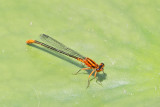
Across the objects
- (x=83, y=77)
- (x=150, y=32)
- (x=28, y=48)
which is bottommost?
(x=83, y=77)

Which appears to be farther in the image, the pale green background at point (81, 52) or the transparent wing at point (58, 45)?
the transparent wing at point (58, 45)

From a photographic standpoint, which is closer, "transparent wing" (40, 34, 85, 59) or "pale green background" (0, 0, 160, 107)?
"pale green background" (0, 0, 160, 107)

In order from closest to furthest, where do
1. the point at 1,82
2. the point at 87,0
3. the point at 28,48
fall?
1. the point at 1,82
2. the point at 28,48
3. the point at 87,0

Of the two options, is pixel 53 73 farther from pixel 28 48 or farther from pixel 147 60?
pixel 147 60

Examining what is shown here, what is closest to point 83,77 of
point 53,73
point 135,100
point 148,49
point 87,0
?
point 53,73

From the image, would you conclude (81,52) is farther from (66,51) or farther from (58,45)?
(58,45)

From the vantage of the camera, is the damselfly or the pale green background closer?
the pale green background

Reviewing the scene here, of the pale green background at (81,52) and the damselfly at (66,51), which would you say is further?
the damselfly at (66,51)

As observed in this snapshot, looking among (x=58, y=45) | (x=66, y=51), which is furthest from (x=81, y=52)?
(x=58, y=45)
